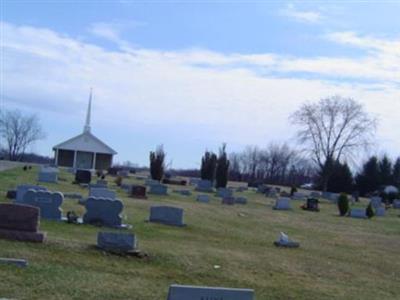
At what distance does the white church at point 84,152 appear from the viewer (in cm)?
7888

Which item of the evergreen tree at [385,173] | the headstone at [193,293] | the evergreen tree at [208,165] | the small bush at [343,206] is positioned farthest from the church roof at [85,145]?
the headstone at [193,293]

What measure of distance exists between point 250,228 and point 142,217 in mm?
3905

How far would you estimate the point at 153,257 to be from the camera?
498 inches

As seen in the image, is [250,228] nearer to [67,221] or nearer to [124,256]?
[67,221]

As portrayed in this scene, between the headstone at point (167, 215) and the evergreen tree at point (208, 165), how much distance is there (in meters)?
38.5

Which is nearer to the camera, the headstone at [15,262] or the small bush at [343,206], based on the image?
the headstone at [15,262]

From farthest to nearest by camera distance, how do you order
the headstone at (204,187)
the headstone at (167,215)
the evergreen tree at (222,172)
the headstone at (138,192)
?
the evergreen tree at (222,172)
the headstone at (204,187)
the headstone at (138,192)
the headstone at (167,215)

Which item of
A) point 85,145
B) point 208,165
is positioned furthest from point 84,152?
point 208,165

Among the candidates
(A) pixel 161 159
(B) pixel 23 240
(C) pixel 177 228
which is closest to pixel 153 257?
(B) pixel 23 240

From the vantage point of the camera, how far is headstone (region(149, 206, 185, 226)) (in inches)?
784

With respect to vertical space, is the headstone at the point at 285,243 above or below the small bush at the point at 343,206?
below

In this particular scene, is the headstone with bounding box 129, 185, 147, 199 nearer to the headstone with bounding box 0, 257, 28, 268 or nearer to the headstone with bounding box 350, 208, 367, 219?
the headstone with bounding box 350, 208, 367, 219

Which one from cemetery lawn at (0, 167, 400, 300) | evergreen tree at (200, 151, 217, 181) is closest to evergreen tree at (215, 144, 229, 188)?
evergreen tree at (200, 151, 217, 181)

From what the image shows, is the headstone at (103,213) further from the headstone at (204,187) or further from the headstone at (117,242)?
the headstone at (204,187)
